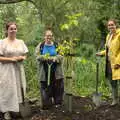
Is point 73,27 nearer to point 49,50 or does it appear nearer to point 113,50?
point 49,50

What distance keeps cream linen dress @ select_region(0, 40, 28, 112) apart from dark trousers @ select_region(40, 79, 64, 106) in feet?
1.72

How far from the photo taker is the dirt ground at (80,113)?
489cm

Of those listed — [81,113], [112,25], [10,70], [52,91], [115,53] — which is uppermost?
[112,25]

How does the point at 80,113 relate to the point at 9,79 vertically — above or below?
below

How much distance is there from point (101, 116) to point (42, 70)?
110 cm

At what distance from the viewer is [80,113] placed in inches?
202

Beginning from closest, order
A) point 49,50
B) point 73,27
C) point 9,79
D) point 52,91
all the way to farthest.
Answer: point 9,79 < point 49,50 < point 52,91 < point 73,27

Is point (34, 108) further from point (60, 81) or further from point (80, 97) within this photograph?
point (80, 97)

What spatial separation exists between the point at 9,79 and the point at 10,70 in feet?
0.41

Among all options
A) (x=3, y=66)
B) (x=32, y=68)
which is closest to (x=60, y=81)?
(x=3, y=66)

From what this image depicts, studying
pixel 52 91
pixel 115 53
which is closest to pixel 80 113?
pixel 52 91

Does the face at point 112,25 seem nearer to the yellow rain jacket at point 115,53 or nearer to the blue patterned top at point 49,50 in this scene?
the yellow rain jacket at point 115,53

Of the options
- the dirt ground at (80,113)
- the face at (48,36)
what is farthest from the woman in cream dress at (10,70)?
the face at (48,36)

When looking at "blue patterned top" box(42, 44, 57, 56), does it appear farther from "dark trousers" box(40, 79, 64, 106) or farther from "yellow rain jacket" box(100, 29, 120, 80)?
"yellow rain jacket" box(100, 29, 120, 80)
